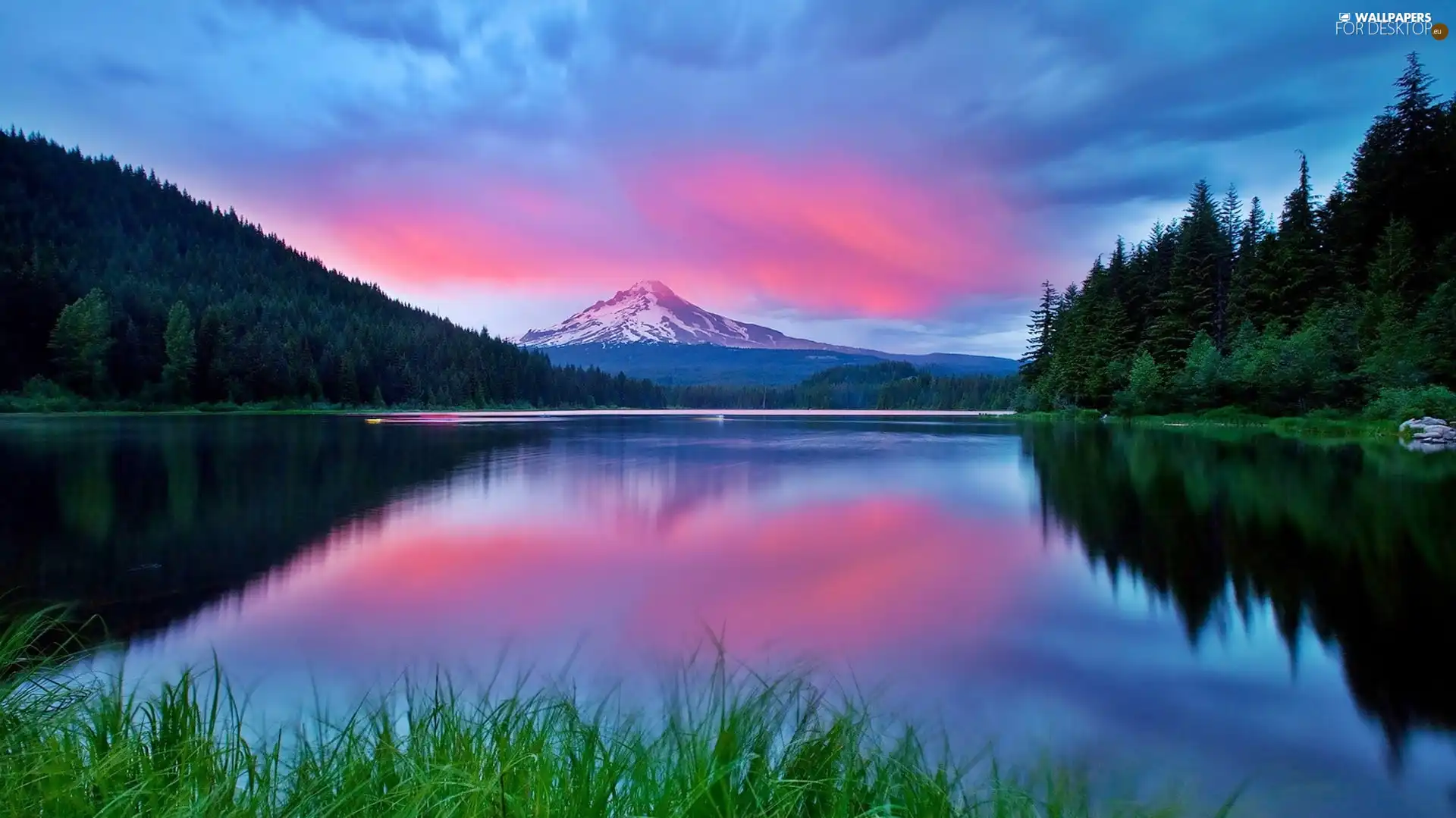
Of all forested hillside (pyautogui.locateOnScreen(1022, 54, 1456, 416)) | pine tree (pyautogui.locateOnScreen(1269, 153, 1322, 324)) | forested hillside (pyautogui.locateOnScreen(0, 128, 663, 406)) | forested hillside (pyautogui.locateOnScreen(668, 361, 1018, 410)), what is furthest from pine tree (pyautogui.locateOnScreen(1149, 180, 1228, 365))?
forested hillside (pyautogui.locateOnScreen(0, 128, 663, 406))

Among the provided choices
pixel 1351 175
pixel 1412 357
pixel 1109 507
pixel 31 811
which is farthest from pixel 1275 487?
pixel 1351 175

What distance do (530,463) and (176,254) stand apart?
14187cm

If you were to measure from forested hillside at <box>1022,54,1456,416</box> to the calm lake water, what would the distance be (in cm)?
2079

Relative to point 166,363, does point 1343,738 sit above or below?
below

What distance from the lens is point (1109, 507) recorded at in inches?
560

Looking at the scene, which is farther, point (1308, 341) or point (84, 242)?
point (84, 242)

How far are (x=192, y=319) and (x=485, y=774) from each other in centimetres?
9760

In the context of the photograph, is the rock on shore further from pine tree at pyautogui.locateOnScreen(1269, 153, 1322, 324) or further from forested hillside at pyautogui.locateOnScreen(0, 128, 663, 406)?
forested hillside at pyautogui.locateOnScreen(0, 128, 663, 406)

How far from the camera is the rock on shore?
80.0 ft

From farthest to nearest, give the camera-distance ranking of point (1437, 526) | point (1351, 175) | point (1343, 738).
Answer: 1. point (1351, 175)
2. point (1437, 526)
3. point (1343, 738)

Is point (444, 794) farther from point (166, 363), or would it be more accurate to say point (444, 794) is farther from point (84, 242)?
point (84, 242)

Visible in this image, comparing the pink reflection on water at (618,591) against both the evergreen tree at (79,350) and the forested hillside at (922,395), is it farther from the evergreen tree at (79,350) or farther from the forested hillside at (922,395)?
the forested hillside at (922,395)

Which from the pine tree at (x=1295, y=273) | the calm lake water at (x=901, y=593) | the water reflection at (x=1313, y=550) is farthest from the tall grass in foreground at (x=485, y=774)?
the pine tree at (x=1295, y=273)

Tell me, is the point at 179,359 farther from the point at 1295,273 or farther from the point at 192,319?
the point at 1295,273
